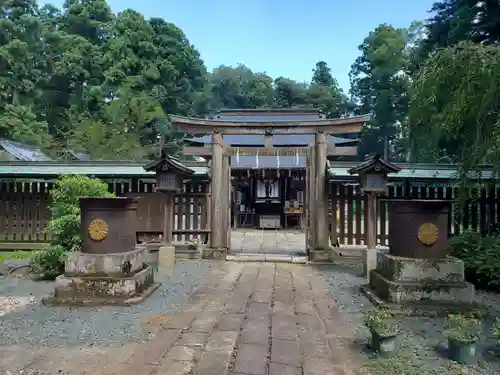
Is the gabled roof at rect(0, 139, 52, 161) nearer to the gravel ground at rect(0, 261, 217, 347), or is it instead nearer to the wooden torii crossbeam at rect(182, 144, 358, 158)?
the wooden torii crossbeam at rect(182, 144, 358, 158)

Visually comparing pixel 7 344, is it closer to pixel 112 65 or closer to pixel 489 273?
pixel 489 273

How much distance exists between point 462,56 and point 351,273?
442cm

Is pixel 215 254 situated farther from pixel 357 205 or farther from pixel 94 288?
pixel 94 288

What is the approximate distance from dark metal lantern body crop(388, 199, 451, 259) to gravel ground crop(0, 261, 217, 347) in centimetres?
321

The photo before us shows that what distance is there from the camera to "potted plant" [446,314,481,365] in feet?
11.3

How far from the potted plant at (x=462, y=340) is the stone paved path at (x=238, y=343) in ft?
2.86

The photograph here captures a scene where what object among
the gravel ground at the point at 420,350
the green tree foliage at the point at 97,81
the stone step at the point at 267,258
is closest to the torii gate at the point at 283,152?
the stone step at the point at 267,258

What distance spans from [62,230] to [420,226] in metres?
5.92

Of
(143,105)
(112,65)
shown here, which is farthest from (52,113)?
(143,105)

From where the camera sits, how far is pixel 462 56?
5.32 meters

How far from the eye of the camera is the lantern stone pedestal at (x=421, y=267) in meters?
5.05

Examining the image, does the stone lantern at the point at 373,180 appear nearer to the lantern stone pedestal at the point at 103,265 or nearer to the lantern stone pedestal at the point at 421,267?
the lantern stone pedestal at the point at 421,267

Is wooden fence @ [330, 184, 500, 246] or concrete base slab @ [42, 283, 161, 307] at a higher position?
wooden fence @ [330, 184, 500, 246]

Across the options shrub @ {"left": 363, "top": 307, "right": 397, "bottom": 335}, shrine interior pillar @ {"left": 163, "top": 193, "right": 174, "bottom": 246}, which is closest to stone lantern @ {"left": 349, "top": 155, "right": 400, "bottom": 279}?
shrine interior pillar @ {"left": 163, "top": 193, "right": 174, "bottom": 246}
